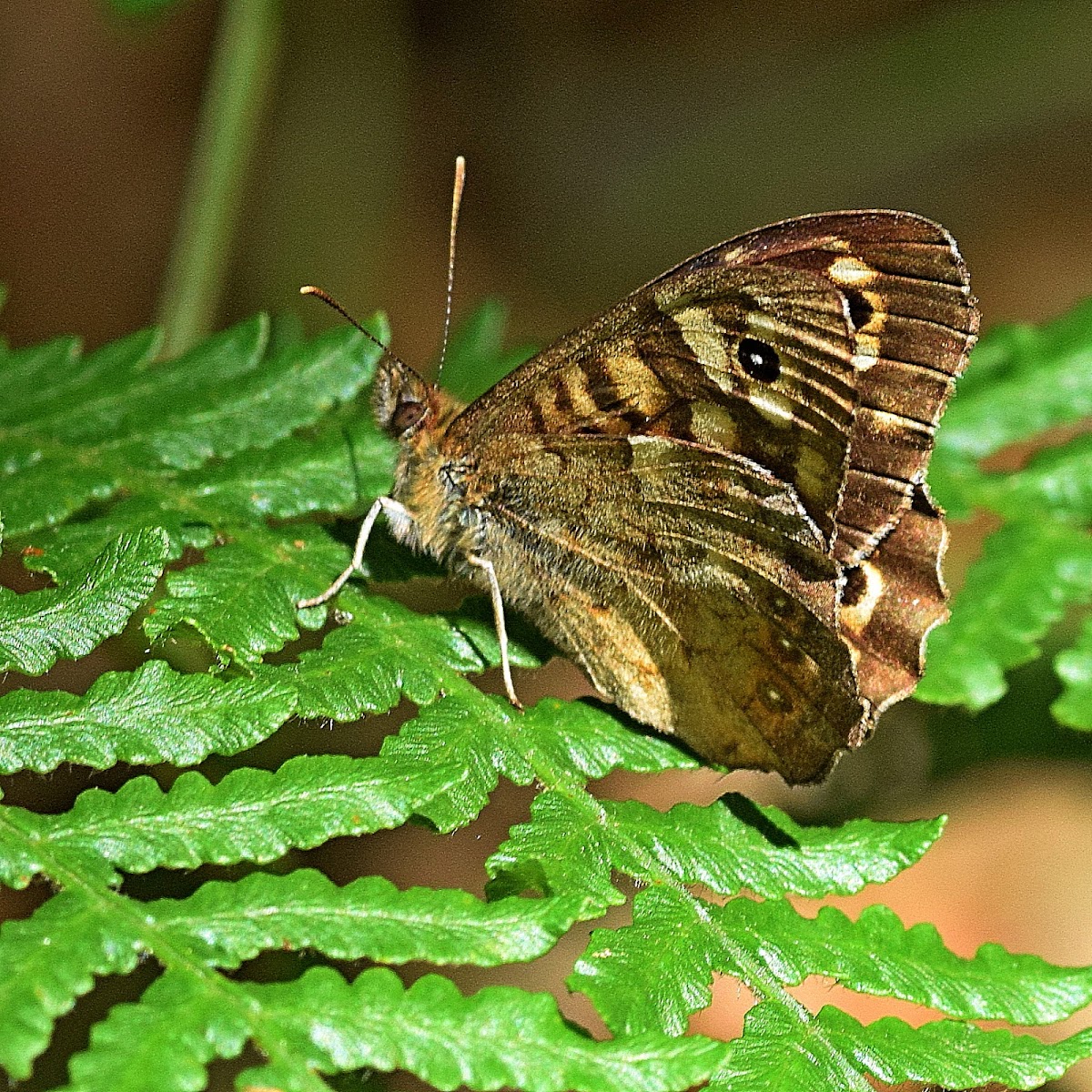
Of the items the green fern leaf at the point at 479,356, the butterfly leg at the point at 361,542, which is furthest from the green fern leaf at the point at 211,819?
the green fern leaf at the point at 479,356

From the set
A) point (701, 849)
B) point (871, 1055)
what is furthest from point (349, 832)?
point (871, 1055)

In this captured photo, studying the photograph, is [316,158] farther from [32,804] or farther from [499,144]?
[32,804]

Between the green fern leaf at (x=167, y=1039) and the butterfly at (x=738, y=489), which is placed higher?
the butterfly at (x=738, y=489)

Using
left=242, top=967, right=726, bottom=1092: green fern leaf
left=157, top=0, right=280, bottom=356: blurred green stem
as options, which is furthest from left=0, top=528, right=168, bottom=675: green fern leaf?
left=157, top=0, right=280, bottom=356: blurred green stem

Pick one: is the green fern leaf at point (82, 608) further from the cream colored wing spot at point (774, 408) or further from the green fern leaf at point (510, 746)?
the cream colored wing spot at point (774, 408)

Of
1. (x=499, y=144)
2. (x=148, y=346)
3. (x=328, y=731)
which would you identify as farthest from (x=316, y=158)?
(x=328, y=731)
